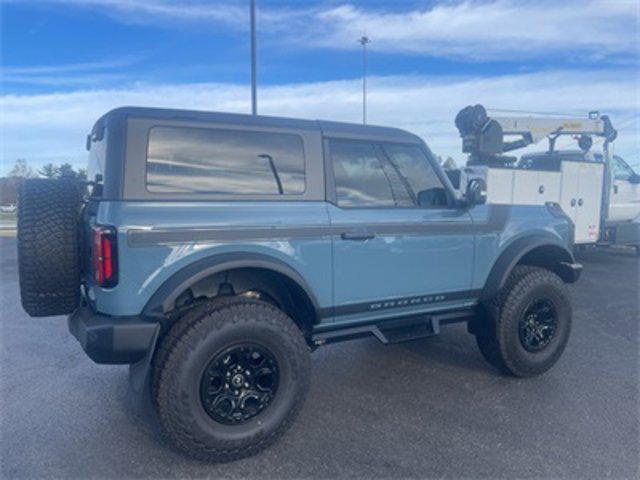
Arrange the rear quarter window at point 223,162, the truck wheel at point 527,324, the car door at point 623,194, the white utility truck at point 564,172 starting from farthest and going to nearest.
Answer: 1. the car door at point 623,194
2. the white utility truck at point 564,172
3. the truck wheel at point 527,324
4. the rear quarter window at point 223,162

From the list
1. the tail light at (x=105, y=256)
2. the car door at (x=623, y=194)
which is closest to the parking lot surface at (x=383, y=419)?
the tail light at (x=105, y=256)

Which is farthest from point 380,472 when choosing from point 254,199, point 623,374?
point 623,374

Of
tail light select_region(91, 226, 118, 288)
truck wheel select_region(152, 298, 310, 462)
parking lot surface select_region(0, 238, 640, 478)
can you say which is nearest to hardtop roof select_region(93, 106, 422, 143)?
tail light select_region(91, 226, 118, 288)

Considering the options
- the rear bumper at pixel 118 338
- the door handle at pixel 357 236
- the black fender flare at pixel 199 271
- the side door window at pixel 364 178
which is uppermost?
the side door window at pixel 364 178

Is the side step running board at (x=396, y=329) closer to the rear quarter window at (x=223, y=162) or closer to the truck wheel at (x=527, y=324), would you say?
the truck wheel at (x=527, y=324)

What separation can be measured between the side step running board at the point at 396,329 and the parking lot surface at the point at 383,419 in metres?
0.48

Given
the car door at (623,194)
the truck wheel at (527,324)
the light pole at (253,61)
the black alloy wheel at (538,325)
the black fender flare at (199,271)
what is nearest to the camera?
the black fender flare at (199,271)

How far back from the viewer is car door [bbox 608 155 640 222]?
10.8m

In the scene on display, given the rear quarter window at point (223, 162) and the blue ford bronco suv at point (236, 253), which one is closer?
the blue ford bronco suv at point (236, 253)

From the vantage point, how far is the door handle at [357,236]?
3.41 meters

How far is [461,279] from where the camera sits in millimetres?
4008

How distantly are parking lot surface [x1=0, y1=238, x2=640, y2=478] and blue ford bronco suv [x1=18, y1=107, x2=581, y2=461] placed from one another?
35cm

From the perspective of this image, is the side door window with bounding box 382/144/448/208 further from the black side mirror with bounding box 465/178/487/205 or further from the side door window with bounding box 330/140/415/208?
the black side mirror with bounding box 465/178/487/205

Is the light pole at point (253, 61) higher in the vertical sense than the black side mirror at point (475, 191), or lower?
higher
